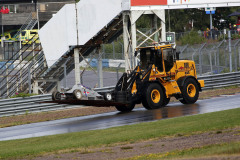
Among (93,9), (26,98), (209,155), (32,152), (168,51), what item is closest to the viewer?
(209,155)

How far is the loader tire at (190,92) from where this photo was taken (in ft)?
71.7

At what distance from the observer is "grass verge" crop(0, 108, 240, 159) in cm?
1328

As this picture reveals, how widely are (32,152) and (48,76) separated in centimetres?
1564

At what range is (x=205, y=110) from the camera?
19.3m

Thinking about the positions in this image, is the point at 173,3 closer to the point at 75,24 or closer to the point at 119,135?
the point at 75,24

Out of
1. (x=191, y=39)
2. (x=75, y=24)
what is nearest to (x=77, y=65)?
(x=75, y=24)

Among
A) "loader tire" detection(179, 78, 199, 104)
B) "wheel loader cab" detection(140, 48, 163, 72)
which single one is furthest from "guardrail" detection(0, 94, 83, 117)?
"loader tire" detection(179, 78, 199, 104)

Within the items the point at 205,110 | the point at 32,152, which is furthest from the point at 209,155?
the point at 205,110

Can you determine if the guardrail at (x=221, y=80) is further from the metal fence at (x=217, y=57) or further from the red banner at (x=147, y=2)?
the red banner at (x=147, y=2)

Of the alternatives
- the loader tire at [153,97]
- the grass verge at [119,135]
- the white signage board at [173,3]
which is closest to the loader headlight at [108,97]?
the loader tire at [153,97]

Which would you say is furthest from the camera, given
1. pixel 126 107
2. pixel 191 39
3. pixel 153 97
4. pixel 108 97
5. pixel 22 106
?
pixel 191 39

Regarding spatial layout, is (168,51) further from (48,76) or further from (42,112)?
(48,76)

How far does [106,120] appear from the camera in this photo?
62.7 feet

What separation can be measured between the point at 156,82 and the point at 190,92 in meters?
1.99
